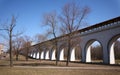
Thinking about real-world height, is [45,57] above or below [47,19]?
below

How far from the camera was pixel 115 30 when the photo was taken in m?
29.1

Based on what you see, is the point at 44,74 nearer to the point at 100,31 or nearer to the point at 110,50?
the point at 110,50

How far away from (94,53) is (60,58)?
18.1m

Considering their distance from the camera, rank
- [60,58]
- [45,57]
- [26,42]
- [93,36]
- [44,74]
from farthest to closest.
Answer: [45,57] < [26,42] < [60,58] < [93,36] < [44,74]

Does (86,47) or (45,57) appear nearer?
(86,47)

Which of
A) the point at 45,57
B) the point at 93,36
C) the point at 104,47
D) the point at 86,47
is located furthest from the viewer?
the point at 45,57

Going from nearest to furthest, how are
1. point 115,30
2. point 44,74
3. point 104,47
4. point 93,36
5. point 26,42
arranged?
1. point 44,74
2. point 115,30
3. point 104,47
4. point 93,36
5. point 26,42

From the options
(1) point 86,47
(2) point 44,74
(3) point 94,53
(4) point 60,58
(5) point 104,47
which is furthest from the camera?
(3) point 94,53

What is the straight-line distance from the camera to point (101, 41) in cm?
3309

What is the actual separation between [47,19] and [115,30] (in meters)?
11.7

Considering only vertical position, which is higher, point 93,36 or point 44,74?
point 93,36

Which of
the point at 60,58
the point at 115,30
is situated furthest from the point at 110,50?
the point at 60,58

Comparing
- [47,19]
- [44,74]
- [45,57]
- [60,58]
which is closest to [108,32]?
[47,19]

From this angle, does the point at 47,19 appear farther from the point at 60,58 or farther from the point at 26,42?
the point at 26,42
